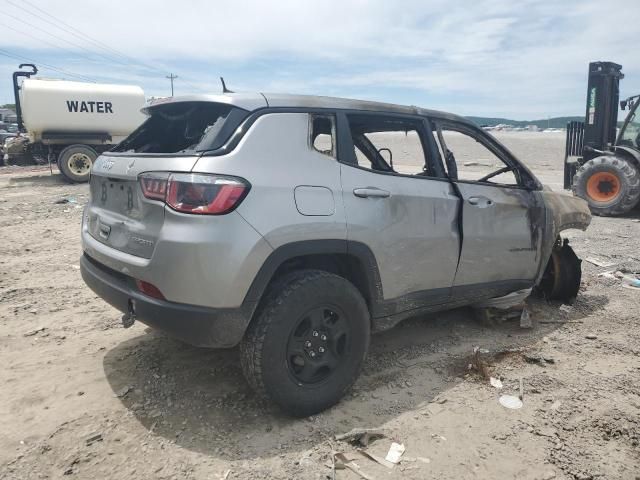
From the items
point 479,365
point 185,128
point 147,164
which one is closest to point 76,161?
point 185,128

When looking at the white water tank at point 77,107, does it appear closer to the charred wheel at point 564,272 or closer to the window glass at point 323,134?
the charred wheel at point 564,272

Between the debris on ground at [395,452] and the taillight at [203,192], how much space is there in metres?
1.52

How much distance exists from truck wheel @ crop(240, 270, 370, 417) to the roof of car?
3.20ft

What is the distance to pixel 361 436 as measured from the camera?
9.14ft

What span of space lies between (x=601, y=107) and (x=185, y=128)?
1043cm

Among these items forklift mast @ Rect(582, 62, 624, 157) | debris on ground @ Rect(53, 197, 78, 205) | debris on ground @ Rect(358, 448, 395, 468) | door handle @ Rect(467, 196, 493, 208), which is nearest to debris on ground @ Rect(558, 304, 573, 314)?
door handle @ Rect(467, 196, 493, 208)

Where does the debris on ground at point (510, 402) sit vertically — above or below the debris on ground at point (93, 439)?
below

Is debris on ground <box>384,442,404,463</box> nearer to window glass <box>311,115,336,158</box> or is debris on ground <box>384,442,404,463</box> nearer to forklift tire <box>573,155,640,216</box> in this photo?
window glass <box>311,115,336,158</box>

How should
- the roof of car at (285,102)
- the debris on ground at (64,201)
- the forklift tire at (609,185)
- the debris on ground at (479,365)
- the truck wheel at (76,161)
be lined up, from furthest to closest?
1. the truck wheel at (76,161)
2. the debris on ground at (64,201)
3. the forklift tire at (609,185)
4. the debris on ground at (479,365)
5. the roof of car at (285,102)

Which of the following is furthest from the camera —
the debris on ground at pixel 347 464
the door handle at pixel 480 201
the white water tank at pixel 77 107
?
the white water tank at pixel 77 107

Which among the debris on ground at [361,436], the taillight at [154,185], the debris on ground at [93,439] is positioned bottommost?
the debris on ground at [361,436]

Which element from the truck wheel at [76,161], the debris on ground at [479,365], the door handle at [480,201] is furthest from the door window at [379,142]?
the truck wheel at [76,161]

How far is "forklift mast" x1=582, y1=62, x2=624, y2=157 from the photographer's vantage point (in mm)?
10617

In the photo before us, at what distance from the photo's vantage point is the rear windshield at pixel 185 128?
2748 mm
